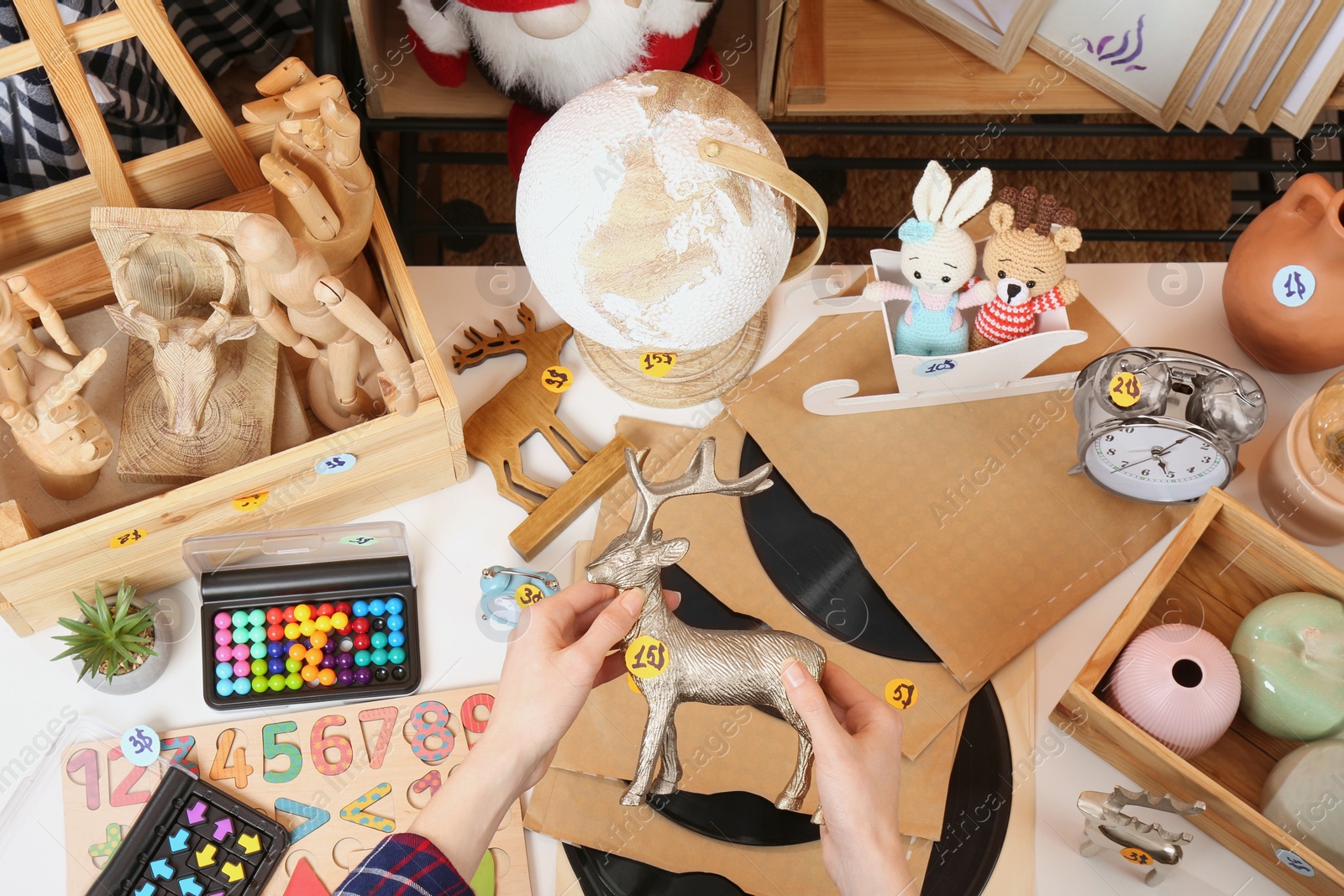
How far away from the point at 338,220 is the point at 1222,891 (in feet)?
3.27

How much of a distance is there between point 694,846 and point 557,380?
19.2 inches

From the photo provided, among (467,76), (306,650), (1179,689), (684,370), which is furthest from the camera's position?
(467,76)

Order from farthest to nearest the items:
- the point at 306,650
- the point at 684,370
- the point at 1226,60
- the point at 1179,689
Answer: the point at 1226,60 < the point at 684,370 < the point at 306,650 < the point at 1179,689

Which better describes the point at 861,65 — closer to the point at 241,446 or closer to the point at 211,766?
the point at 241,446

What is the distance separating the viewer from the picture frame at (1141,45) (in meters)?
1.18

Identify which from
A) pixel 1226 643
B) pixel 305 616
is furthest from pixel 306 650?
pixel 1226 643

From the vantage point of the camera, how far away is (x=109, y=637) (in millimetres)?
945

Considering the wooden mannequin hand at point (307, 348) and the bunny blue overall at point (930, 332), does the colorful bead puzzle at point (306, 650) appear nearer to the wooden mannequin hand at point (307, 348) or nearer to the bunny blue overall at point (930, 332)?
the wooden mannequin hand at point (307, 348)

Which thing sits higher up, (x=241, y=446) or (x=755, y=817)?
(x=241, y=446)

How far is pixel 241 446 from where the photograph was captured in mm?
959

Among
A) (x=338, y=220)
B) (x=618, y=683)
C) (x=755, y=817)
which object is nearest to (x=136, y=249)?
(x=338, y=220)

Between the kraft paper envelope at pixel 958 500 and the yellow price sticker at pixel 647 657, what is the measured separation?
26 centimetres

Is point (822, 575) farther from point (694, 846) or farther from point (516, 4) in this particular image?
point (516, 4)

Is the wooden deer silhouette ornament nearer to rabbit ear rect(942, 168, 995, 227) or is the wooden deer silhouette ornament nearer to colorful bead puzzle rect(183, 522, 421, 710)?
colorful bead puzzle rect(183, 522, 421, 710)
